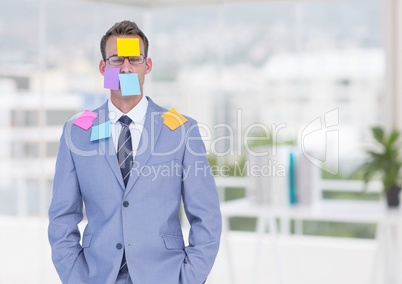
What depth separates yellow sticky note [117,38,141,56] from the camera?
187cm

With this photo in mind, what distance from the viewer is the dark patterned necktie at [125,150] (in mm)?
1951

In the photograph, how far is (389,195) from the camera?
414 centimetres

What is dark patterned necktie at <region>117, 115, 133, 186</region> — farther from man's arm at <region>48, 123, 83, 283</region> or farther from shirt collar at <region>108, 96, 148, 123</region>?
man's arm at <region>48, 123, 83, 283</region>

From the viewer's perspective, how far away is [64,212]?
1.95 meters

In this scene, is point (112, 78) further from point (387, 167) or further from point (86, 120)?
point (387, 167)

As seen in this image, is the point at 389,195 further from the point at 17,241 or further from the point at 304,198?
the point at 17,241

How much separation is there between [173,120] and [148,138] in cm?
8

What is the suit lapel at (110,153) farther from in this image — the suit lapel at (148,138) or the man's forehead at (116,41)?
the man's forehead at (116,41)

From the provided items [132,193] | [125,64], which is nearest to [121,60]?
[125,64]

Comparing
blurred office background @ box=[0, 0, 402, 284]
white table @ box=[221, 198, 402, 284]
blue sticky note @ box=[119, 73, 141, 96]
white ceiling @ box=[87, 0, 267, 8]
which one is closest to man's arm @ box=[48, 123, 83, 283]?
blue sticky note @ box=[119, 73, 141, 96]

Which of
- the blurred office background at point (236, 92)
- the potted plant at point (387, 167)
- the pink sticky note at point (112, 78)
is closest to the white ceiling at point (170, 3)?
the blurred office background at point (236, 92)

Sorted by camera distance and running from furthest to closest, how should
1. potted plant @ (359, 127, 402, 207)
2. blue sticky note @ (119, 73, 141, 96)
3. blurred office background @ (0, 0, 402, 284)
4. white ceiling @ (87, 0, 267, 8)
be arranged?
white ceiling @ (87, 0, 267, 8) < blurred office background @ (0, 0, 402, 284) < potted plant @ (359, 127, 402, 207) < blue sticky note @ (119, 73, 141, 96)

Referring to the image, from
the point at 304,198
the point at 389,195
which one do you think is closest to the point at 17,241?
the point at 304,198

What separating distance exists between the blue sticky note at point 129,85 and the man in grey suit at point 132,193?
17mm
